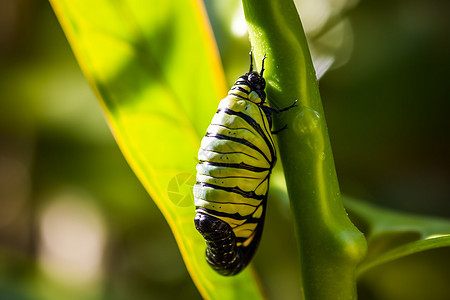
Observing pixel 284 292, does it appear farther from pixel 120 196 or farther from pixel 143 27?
pixel 143 27

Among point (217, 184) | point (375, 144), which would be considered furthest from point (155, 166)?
point (375, 144)

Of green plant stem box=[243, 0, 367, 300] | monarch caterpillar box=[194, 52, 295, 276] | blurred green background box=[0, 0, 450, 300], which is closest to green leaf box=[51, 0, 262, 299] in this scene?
monarch caterpillar box=[194, 52, 295, 276]

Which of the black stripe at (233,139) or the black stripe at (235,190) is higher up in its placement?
the black stripe at (233,139)

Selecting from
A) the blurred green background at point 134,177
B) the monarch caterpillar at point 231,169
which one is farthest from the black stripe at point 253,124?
the blurred green background at point 134,177

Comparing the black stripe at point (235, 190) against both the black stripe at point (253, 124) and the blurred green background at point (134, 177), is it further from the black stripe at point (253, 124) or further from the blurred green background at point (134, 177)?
the blurred green background at point (134, 177)

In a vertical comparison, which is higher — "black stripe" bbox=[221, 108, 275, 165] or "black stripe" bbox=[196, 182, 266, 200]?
"black stripe" bbox=[221, 108, 275, 165]

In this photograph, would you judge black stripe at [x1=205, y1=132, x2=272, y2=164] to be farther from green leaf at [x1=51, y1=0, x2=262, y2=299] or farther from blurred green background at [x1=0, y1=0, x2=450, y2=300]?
blurred green background at [x1=0, y1=0, x2=450, y2=300]
